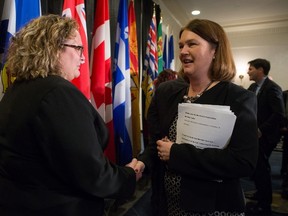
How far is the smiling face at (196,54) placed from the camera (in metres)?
1.04

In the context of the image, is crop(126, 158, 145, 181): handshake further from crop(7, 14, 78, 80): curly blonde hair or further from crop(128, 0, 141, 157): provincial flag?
crop(128, 0, 141, 157): provincial flag

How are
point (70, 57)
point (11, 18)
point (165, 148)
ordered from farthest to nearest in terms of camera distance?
1. point (11, 18)
2. point (165, 148)
3. point (70, 57)

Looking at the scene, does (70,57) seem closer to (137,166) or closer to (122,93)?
(137,166)

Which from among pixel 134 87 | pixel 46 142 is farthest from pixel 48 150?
pixel 134 87

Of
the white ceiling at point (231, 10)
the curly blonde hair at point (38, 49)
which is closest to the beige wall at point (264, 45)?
the white ceiling at point (231, 10)

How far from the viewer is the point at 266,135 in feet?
8.63

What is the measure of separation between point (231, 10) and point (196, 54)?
16.4 feet

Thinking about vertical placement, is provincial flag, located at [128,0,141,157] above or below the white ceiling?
below

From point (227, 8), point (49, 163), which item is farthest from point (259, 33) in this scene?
point (49, 163)

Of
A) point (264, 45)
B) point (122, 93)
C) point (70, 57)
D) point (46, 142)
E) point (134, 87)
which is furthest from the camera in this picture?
point (264, 45)

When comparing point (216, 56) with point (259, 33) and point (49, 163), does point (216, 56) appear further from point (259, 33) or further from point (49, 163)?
point (259, 33)

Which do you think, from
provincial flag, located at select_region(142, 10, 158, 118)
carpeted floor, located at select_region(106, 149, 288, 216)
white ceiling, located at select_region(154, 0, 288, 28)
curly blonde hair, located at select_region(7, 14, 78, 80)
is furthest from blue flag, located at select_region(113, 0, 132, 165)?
white ceiling, located at select_region(154, 0, 288, 28)

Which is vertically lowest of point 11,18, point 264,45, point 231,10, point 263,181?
point 263,181

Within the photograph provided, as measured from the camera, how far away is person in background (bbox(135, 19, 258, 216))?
3.03ft
